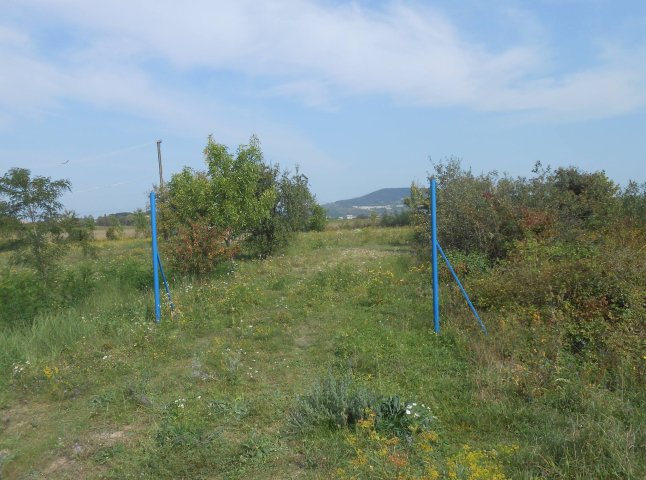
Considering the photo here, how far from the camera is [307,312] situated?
7867 millimetres

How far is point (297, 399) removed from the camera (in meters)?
4.70

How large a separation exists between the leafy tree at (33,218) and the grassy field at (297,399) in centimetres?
99

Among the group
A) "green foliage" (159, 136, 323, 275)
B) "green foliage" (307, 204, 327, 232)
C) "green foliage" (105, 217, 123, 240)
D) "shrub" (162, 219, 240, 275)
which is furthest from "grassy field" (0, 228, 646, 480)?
"green foliage" (105, 217, 123, 240)

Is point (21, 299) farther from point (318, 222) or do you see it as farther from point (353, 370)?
point (318, 222)

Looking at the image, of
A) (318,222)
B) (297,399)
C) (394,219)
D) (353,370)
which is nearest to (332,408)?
(297,399)

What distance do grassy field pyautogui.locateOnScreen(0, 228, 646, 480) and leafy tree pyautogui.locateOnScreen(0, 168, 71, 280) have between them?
992 millimetres

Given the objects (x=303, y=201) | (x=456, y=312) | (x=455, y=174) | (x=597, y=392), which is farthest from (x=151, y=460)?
(x=303, y=201)

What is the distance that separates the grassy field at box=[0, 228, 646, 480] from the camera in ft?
12.0

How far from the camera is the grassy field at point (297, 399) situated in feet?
12.0

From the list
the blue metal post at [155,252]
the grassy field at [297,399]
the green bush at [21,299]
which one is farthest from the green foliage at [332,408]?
the green bush at [21,299]

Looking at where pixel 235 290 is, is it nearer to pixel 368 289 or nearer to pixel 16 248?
pixel 368 289

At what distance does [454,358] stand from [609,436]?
2282 millimetres

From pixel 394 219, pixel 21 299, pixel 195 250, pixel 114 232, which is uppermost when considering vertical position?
pixel 114 232

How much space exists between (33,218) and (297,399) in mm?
6401
